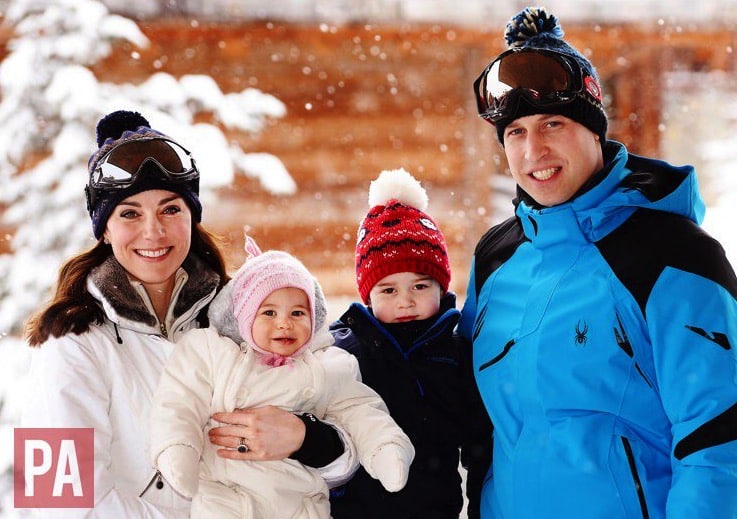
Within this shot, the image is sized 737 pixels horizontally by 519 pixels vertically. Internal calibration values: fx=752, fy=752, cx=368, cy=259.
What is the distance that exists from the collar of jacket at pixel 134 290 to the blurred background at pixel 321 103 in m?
2.53

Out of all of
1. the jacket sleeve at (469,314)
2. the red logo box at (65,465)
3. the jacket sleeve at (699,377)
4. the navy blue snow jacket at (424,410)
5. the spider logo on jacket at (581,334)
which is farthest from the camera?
the jacket sleeve at (469,314)

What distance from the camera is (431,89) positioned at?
6.07 m

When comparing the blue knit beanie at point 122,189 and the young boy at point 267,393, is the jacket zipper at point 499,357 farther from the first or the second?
the blue knit beanie at point 122,189

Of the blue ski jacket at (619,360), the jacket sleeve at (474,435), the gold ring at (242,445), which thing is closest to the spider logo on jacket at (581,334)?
the blue ski jacket at (619,360)

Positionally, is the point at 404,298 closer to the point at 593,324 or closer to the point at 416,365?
the point at 416,365

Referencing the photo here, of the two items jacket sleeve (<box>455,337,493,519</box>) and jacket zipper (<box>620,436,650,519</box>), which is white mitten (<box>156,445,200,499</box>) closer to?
jacket sleeve (<box>455,337,493,519</box>)

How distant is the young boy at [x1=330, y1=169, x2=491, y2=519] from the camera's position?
2322mm

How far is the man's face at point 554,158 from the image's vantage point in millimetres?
2127

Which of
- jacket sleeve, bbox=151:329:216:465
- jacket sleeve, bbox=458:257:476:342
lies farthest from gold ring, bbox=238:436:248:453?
jacket sleeve, bbox=458:257:476:342

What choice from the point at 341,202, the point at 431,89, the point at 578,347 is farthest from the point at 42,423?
the point at 431,89

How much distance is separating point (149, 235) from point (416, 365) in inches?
35.9

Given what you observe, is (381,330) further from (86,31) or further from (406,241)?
(86,31)

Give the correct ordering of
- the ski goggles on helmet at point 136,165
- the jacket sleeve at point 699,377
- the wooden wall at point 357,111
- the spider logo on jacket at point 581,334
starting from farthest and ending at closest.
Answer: the wooden wall at point 357,111, the ski goggles on helmet at point 136,165, the spider logo on jacket at point 581,334, the jacket sleeve at point 699,377

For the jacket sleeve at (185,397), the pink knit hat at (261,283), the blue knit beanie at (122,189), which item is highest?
the blue knit beanie at (122,189)
